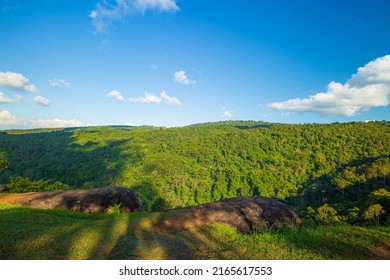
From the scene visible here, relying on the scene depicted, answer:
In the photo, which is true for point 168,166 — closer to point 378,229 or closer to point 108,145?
point 108,145

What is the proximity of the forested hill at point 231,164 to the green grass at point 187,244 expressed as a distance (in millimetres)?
74520

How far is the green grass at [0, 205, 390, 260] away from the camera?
6070 millimetres

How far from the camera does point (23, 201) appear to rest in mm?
15180

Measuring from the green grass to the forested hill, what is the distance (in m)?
74.5

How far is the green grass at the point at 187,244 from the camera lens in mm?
6070

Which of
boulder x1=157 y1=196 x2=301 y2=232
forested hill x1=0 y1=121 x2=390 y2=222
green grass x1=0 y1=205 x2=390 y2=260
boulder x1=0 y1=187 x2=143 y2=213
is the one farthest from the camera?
forested hill x1=0 y1=121 x2=390 y2=222

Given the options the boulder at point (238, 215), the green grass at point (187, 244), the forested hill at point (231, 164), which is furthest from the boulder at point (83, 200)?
the forested hill at point (231, 164)

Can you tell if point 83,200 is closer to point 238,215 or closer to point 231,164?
point 238,215

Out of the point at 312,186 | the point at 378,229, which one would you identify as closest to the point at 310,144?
the point at 312,186

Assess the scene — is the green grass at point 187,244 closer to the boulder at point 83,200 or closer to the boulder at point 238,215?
the boulder at point 238,215

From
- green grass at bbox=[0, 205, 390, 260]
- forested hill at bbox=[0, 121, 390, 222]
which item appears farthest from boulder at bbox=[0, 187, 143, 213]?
forested hill at bbox=[0, 121, 390, 222]

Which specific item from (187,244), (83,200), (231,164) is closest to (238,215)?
(187,244)

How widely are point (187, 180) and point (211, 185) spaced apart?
11.4 meters

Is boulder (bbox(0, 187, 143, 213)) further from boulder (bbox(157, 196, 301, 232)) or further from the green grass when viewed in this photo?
the green grass
